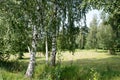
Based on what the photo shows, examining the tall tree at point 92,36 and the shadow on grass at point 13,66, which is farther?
the tall tree at point 92,36

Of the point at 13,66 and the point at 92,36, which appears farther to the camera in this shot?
the point at 92,36

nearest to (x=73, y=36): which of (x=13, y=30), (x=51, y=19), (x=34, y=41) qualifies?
(x=51, y=19)

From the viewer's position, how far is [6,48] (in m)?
14.9

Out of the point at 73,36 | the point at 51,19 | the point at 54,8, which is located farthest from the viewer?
the point at 73,36

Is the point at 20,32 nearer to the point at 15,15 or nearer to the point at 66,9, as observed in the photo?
the point at 15,15

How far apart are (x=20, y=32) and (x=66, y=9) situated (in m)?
8.43

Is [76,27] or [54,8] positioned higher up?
[54,8]

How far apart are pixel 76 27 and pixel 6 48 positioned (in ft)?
34.0

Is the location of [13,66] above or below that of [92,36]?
above

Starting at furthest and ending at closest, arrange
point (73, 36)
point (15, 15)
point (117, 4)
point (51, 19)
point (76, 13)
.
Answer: point (73, 36)
point (76, 13)
point (51, 19)
point (15, 15)
point (117, 4)

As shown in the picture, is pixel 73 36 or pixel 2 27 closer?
pixel 2 27

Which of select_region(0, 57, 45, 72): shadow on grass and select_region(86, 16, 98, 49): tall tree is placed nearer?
select_region(0, 57, 45, 72): shadow on grass

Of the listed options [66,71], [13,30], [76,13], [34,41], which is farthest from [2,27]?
[76,13]

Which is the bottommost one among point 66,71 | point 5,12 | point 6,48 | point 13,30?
point 66,71
